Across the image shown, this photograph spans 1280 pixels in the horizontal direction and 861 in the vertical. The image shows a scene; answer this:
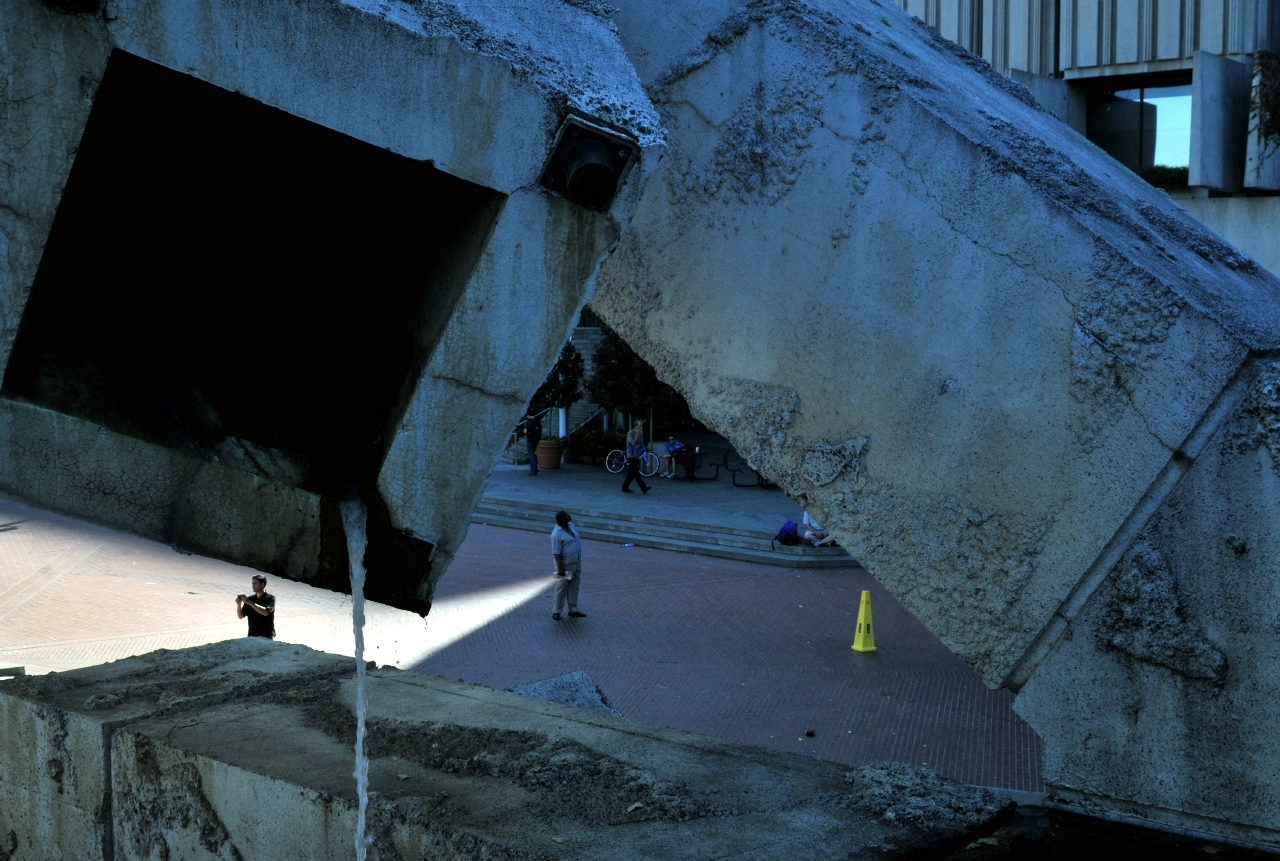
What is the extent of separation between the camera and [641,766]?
4.11 meters

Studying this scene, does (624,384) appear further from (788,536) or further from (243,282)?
(243,282)

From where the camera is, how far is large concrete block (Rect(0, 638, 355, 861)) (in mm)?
4609

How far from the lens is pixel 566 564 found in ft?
44.3

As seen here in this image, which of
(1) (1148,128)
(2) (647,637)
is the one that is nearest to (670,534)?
(2) (647,637)

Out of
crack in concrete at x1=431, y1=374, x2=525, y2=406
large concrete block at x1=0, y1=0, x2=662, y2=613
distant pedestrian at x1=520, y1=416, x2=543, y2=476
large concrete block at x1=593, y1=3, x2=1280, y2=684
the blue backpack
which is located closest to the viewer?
large concrete block at x1=0, y1=0, x2=662, y2=613

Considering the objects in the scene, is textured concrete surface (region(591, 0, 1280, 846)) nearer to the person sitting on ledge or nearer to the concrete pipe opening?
the concrete pipe opening

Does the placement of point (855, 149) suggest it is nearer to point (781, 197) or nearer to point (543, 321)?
point (781, 197)

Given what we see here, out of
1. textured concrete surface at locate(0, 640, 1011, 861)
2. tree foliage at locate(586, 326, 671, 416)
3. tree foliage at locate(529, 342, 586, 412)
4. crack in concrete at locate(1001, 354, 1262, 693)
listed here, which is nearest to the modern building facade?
tree foliage at locate(586, 326, 671, 416)

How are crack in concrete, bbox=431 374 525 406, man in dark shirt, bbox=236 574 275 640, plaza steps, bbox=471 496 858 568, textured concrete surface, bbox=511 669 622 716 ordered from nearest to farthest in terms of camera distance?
crack in concrete, bbox=431 374 525 406 → textured concrete surface, bbox=511 669 622 716 → man in dark shirt, bbox=236 574 275 640 → plaza steps, bbox=471 496 858 568

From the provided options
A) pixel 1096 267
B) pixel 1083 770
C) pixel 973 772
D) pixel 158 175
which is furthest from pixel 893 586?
pixel 973 772

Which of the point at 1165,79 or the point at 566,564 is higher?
the point at 1165,79

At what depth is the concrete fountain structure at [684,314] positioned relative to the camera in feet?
11.3

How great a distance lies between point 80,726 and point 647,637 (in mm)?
8732

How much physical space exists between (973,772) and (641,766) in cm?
554
